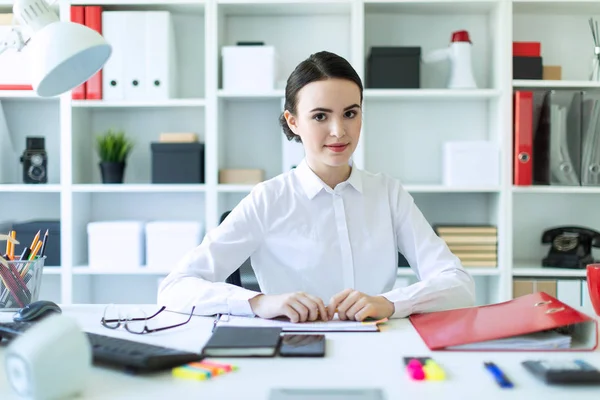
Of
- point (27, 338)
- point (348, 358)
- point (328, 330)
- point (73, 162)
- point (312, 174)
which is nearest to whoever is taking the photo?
point (27, 338)

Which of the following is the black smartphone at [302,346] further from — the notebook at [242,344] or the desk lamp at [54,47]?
the desk lamp at [54,47]

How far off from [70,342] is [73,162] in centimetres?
211

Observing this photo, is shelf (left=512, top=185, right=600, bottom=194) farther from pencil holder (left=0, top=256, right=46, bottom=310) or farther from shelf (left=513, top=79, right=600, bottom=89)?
pencil holder (left=0, top=256, right=46, bottom=310)

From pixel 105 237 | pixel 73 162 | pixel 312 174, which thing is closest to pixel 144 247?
pixel 105 237

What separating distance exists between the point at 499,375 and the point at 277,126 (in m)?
2.20

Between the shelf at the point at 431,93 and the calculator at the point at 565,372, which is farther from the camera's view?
the shelf at the point at 431,93

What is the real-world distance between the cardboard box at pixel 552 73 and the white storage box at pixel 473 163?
15.5 inches

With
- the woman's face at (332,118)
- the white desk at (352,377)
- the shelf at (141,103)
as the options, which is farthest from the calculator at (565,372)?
the shelf at (141,103)

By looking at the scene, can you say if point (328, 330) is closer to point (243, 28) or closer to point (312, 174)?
point (312, 174)

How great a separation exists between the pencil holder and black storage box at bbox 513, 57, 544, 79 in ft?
6.81

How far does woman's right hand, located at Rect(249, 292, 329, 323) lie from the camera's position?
4.01 ft

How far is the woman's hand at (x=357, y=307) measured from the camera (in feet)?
4.07

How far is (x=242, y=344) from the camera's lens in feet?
3.25

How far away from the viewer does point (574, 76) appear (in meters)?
2.87
